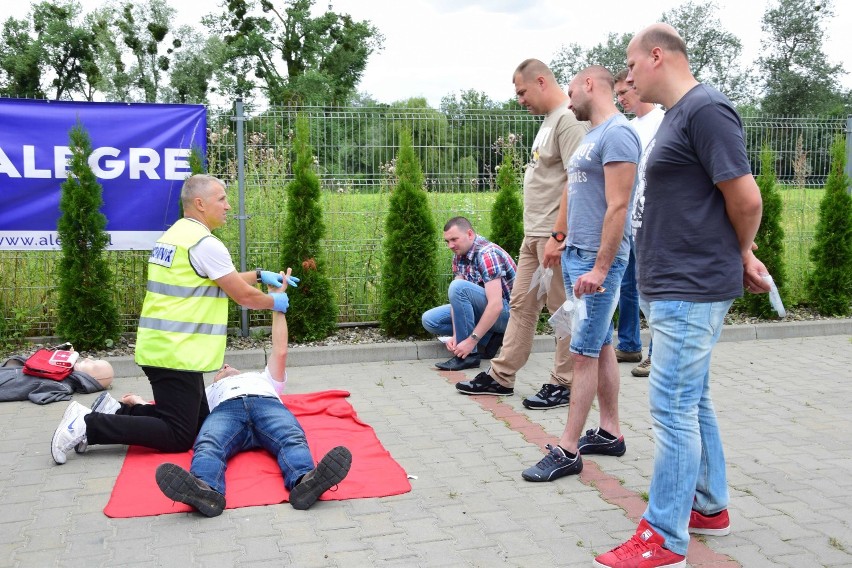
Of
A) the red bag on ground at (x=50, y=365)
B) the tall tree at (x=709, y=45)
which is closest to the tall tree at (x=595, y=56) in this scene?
the tall tree at (x=709, y=45)

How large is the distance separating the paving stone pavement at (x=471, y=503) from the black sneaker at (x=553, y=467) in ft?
0.14

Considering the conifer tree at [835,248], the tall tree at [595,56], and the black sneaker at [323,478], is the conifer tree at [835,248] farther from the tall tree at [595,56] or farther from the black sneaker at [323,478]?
the tall tree at [595,56]

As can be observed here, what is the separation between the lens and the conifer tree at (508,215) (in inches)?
328

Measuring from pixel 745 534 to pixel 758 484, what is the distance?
73cm

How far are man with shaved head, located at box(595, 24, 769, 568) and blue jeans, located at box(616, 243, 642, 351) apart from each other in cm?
360

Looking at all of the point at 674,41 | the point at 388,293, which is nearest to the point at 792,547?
the point at 674,41

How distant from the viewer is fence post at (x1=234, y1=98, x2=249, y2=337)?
770 cm

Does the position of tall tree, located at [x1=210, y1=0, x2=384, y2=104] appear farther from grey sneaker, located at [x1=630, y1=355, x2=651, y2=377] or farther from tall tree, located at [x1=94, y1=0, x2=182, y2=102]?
grey sneaker, located at [x1=630, y1=355, x2=651, y2=377]

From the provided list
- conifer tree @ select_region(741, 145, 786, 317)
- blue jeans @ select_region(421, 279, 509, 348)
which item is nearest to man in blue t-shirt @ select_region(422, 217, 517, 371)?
blue jeans @ select_region(421, 279, 509, 348)

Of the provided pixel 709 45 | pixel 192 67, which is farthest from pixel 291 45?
pixel 709 45

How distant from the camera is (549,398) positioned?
582 cm

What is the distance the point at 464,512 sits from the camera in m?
3.97

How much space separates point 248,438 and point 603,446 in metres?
2.13

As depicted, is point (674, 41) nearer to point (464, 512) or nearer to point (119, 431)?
point (464, 512)
